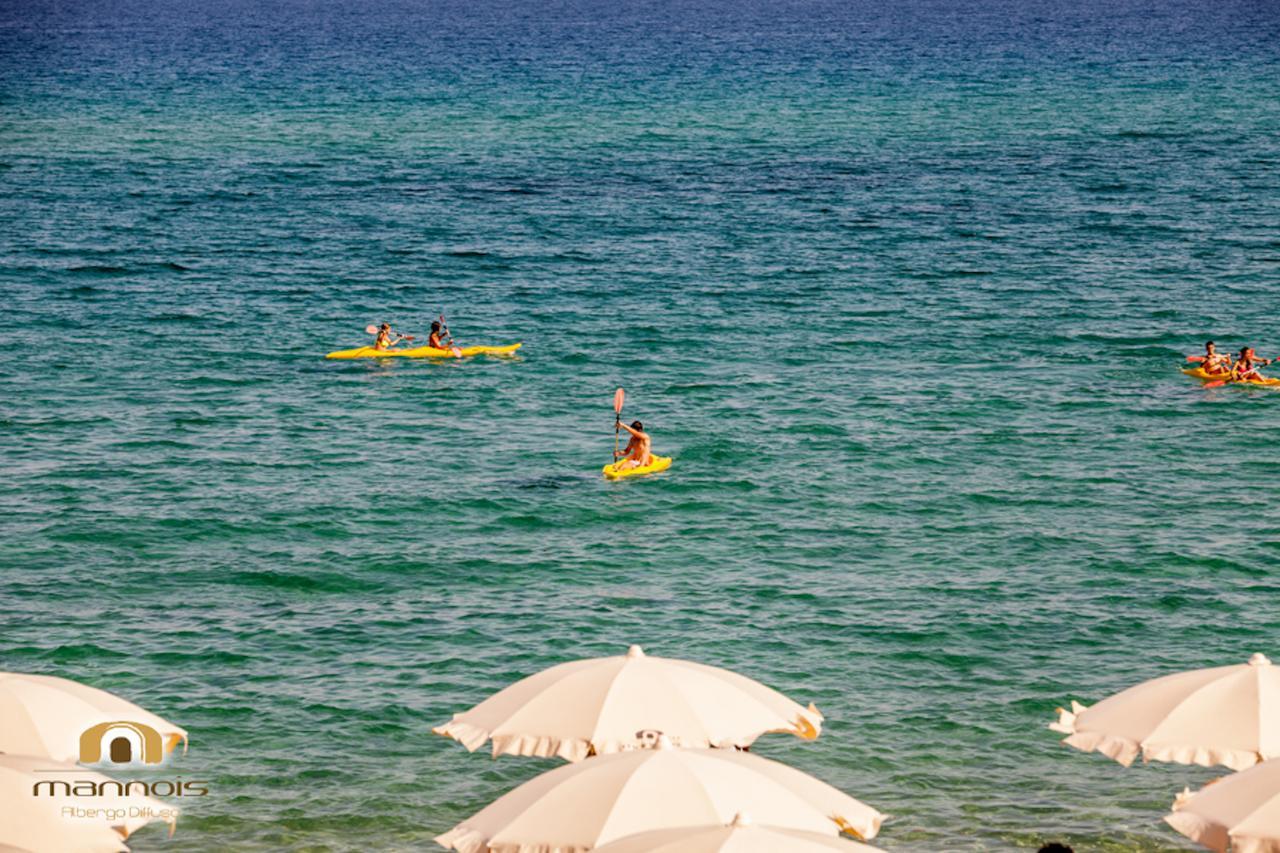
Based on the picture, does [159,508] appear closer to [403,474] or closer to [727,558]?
[403,474]

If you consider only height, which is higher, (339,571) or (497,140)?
(497,140)

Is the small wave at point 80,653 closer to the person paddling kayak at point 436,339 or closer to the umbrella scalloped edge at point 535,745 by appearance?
the umbrella scalloped edge at point 535,745

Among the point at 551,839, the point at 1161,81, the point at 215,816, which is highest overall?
the point at 1161,81

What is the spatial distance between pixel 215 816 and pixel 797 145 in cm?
6997

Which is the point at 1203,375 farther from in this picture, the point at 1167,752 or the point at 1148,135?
the point at 1148,135

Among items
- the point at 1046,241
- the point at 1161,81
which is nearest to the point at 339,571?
the point at 1046,241

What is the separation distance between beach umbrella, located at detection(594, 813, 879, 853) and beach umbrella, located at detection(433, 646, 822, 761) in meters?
3.36

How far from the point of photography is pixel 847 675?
2489cm

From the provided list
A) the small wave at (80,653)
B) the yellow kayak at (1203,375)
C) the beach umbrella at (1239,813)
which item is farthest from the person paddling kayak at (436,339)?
the beach umbrella at (1239,813)

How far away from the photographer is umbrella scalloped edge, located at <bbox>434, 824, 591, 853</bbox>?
46.5ft

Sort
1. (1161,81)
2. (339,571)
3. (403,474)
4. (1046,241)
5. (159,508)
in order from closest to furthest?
(339,571)
(159,508)
(403,474)
(1046,241)
(1161,81)

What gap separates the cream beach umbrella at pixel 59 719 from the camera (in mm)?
16016

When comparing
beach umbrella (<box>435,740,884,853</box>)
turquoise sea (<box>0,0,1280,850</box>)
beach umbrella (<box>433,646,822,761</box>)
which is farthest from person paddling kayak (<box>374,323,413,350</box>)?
beach umbrella (<box>435,740,884,853</box>)

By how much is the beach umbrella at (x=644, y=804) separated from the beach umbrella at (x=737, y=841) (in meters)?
1.04
